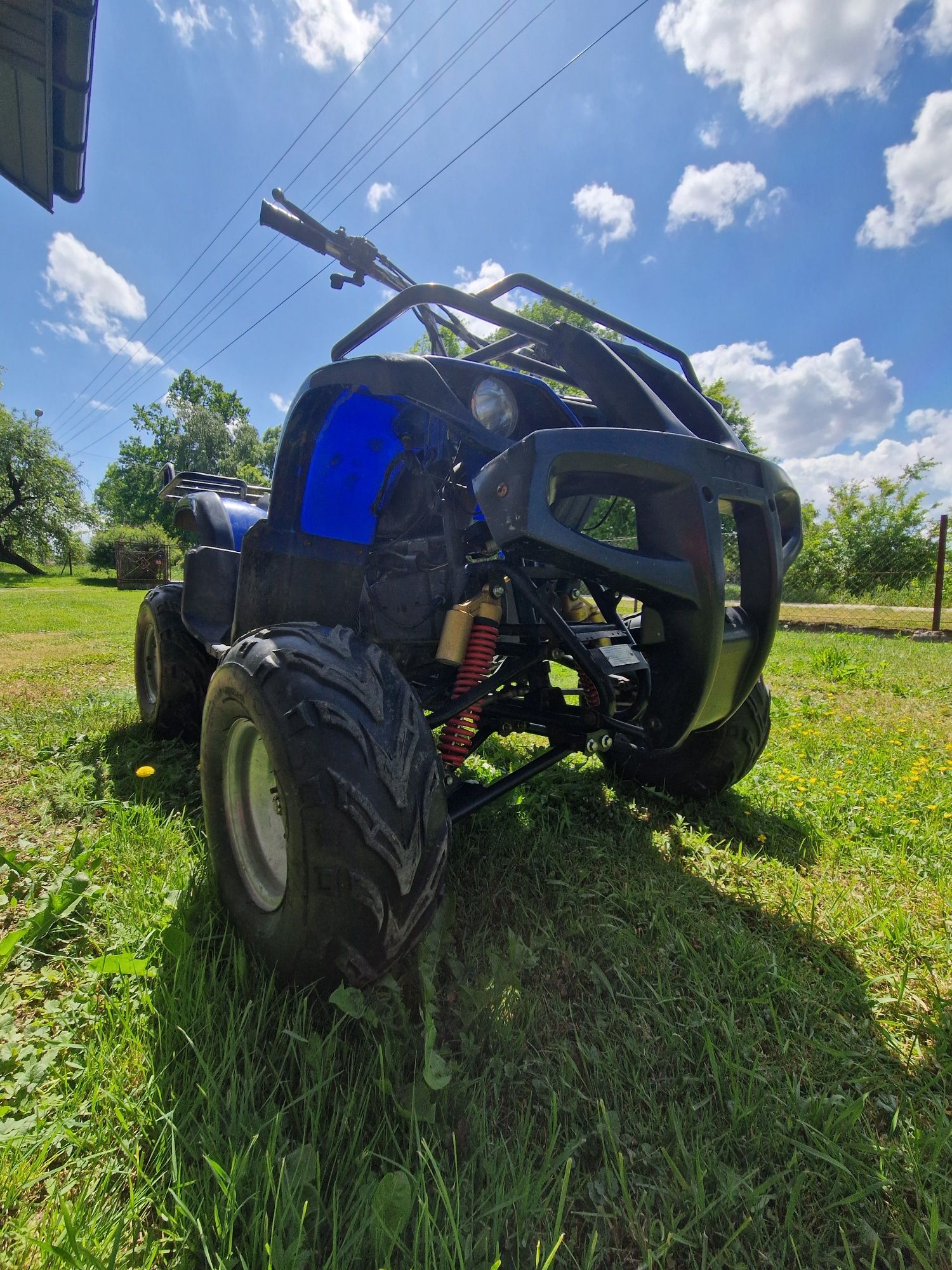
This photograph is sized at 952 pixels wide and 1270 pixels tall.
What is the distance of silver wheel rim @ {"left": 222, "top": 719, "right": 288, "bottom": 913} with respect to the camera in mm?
1534

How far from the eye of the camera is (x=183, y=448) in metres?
49.4

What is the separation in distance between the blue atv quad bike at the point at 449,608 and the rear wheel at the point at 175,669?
26.5 inches

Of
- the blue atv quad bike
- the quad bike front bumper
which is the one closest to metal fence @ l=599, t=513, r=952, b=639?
the blue atv quad bike

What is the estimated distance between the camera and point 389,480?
1956 mm

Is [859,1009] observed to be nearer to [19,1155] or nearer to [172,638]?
[19,1155]

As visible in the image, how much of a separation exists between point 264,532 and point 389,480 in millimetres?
435

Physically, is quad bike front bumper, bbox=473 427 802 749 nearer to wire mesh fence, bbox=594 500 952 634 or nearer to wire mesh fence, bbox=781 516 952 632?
wire mesh fence, bbox=594 500 952 634

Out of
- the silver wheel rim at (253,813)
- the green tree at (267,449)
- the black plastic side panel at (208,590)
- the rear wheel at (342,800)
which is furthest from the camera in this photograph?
the green tree at (267,449)

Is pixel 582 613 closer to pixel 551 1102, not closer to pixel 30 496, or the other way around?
pixel 551 1102

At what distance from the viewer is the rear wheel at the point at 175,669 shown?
9.98 feet

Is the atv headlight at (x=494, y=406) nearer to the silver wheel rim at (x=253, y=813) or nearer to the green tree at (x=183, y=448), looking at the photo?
the silver wheel rim at (x=253, y=813)

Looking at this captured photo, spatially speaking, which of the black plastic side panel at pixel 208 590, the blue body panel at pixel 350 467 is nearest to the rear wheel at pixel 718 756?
the blue body panel at pixel 350 467

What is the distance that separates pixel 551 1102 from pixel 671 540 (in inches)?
44.2

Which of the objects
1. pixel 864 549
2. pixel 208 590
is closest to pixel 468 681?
→ pixel 208 590
